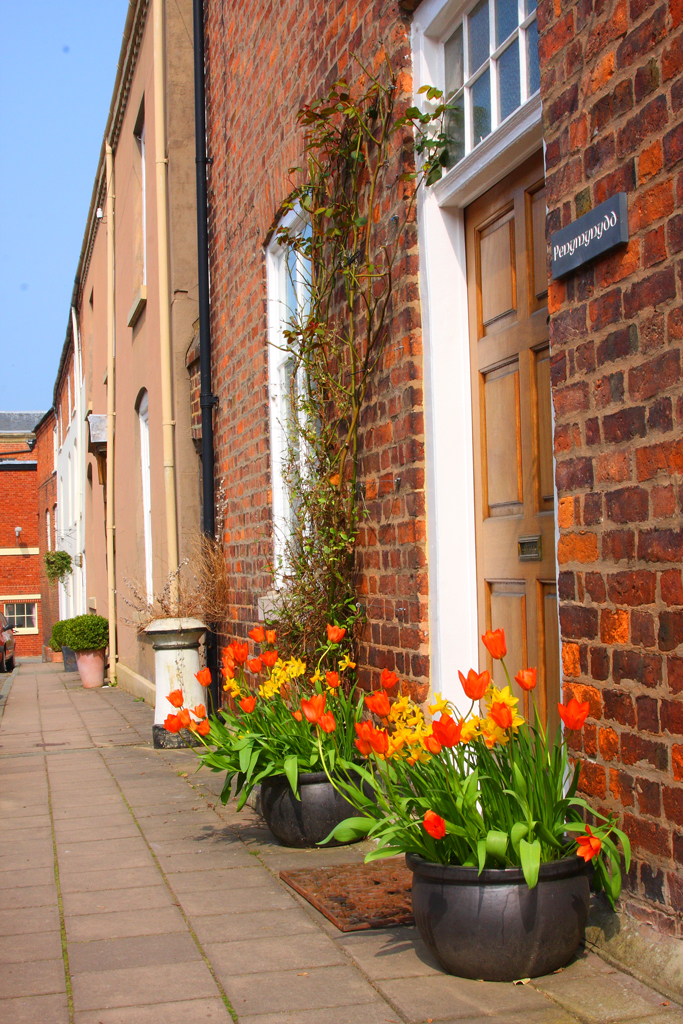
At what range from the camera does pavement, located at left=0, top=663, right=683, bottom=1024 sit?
2623mm

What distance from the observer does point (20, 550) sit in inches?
1446

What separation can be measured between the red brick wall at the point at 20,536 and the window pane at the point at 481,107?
34.8m

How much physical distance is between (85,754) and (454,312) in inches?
192

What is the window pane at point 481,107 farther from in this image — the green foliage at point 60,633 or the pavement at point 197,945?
the green foliage at point 60,633

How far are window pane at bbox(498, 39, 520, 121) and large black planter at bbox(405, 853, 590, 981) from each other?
2.64 meters

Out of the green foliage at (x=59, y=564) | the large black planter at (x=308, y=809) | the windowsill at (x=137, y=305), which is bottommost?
the large black planter at (x=308, y=809)

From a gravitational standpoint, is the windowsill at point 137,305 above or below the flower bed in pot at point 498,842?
above

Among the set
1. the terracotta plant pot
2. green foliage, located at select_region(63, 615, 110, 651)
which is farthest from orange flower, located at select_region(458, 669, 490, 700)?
green foliage, located at select_region(63, 615, 110, 651)

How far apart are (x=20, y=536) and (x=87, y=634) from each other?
77.4 ft

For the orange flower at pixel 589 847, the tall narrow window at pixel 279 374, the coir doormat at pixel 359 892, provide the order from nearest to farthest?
1. the orange flower at pixel 589 847
2. the coir doormat at pixel 359 892
3. the tall narrow window at pixel 279 374

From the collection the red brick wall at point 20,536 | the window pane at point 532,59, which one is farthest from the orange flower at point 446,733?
the red brick wall at point 20,536

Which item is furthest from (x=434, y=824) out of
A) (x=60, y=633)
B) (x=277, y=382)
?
(x=60, y=633)

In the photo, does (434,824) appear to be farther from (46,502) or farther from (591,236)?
(46,502)

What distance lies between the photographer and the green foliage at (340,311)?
4.47 m
